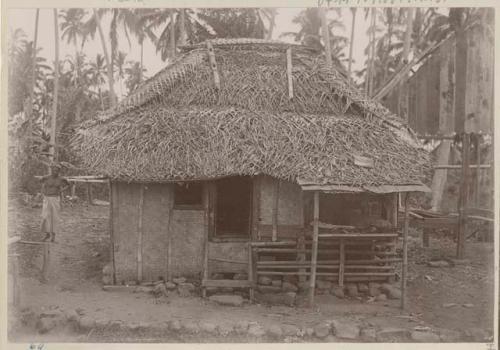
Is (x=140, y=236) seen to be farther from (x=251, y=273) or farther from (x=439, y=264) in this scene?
(x=439, y=264)

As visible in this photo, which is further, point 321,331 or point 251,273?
point 251,273

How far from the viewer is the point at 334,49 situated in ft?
94.0

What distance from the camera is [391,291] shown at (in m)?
9.43

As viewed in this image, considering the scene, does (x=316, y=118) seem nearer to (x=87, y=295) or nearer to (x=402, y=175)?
(x=402, y=175)

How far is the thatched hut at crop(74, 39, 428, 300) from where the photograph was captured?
30.1 feet

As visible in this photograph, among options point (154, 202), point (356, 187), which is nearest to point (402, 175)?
point (356, 187)

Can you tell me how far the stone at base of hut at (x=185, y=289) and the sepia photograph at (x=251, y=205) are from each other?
27 millimetres

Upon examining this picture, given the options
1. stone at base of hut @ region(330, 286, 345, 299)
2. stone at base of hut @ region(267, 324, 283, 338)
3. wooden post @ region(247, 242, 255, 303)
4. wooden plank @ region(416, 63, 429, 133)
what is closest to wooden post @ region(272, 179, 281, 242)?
wooden post @ region(247, 242, 255, 303)

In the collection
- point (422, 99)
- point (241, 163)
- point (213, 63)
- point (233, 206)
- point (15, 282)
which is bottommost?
point (15, 282)

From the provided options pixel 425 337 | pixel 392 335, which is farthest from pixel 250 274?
pixel 425 337

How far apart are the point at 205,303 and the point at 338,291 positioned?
2284mm

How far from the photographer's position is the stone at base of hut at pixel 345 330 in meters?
7.57

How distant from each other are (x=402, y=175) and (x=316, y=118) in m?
1.84

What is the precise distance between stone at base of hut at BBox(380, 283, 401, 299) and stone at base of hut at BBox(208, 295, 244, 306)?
8.30 feet
